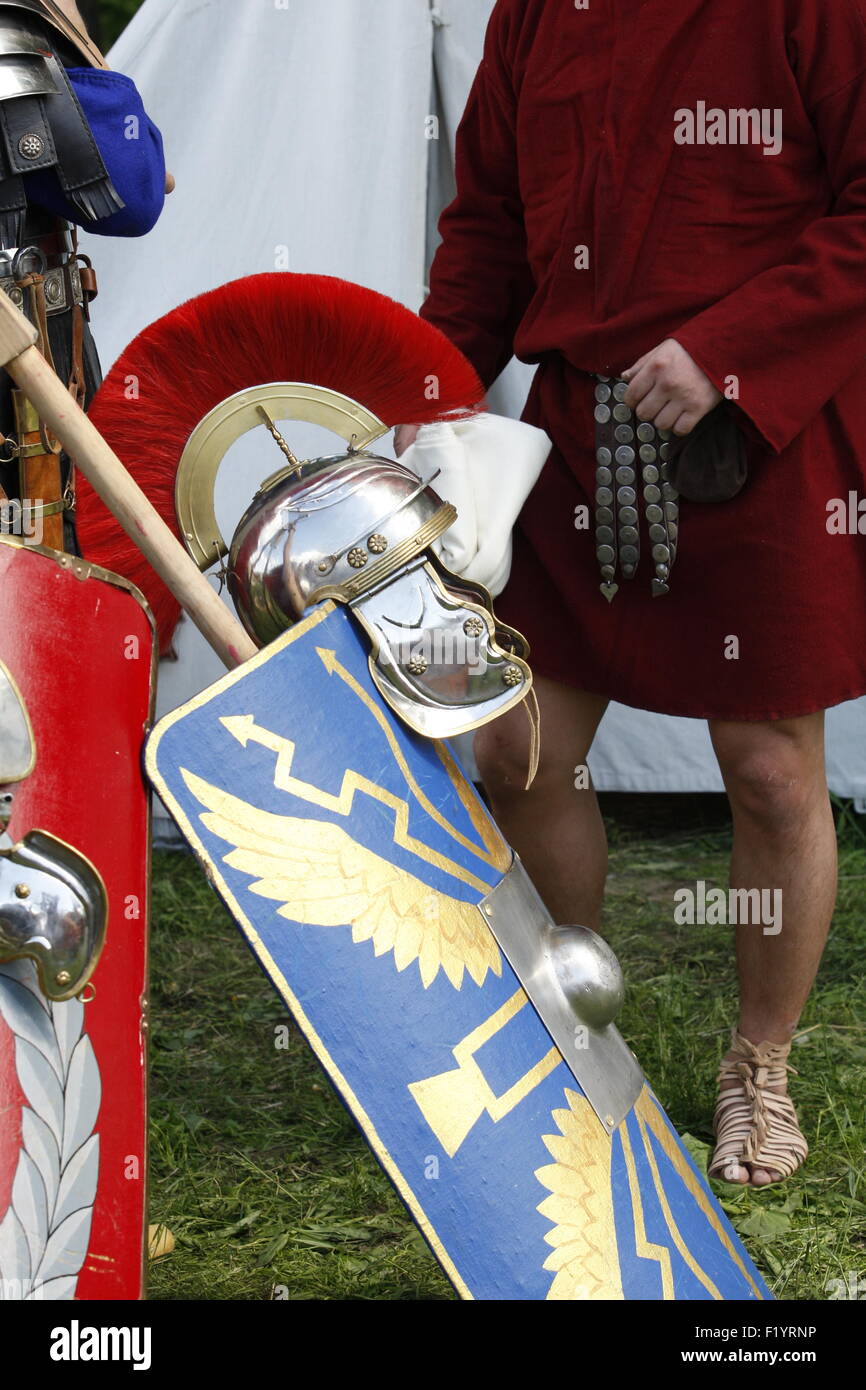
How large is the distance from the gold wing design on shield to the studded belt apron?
68 cm

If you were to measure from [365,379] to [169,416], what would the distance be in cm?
18

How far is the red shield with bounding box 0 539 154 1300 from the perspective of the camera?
1037 mm

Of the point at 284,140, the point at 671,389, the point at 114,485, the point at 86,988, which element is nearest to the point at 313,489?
the point at 114,485

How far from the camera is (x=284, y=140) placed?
290 cm

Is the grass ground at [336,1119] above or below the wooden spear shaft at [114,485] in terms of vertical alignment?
below

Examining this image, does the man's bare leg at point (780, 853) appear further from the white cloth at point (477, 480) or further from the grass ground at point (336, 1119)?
the white cloth at point (477, 480)

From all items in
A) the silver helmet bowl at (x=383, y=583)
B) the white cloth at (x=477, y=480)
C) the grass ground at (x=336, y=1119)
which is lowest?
the grass ground at (x=336, y=1119)

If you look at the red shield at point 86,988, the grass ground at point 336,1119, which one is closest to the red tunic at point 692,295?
the grass ground at point 336,1119

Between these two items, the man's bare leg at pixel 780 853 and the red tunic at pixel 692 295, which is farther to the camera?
the man's bare leg at pixel 780 853

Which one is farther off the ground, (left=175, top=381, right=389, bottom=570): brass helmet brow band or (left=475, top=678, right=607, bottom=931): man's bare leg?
(left=175, top=381, right=389, bottom=570): brass helmet brow band

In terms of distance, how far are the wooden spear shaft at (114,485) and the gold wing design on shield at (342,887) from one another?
15cm

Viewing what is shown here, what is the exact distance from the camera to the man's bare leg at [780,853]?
5.94 ft

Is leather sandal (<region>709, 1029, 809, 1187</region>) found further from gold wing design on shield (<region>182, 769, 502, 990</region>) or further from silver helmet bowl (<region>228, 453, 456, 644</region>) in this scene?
silver helmet bowl (<region>228, 453, 456, 644</region>)

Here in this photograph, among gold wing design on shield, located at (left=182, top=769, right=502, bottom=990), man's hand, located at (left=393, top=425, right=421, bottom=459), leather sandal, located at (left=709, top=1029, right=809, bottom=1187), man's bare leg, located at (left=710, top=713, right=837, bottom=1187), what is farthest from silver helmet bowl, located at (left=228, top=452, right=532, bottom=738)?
leather sandal, located at (left=709, top=1029, right=809, bottom=1187)
